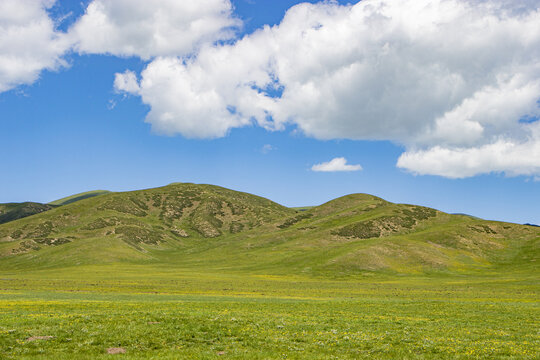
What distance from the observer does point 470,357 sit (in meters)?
20.1

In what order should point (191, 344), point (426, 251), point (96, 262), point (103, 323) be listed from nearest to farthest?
point (191, 344), point (103, 323), point (426, 251), point (96, 262)

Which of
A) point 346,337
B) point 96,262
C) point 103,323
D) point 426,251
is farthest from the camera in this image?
point 96,262

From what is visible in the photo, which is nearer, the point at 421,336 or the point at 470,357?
the point at 470,357

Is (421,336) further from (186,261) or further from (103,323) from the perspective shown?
(186,261)

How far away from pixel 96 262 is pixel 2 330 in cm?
16461

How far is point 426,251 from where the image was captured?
490 feet

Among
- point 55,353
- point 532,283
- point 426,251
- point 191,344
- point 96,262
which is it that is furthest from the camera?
point 96,262

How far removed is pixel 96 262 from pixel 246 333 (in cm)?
16856

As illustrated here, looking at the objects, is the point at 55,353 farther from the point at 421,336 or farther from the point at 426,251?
the point at 426,251

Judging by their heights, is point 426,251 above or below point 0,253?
above

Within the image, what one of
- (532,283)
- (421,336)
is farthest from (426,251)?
(421,336)

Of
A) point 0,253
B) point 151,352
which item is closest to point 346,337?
point 151,352

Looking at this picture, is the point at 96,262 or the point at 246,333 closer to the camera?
the point at 246,333

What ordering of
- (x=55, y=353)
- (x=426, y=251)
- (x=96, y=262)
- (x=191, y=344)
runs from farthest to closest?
(x=96, y=262) → (x=426, y=251) → (x=191, y=344) → (x=55, y=353)
